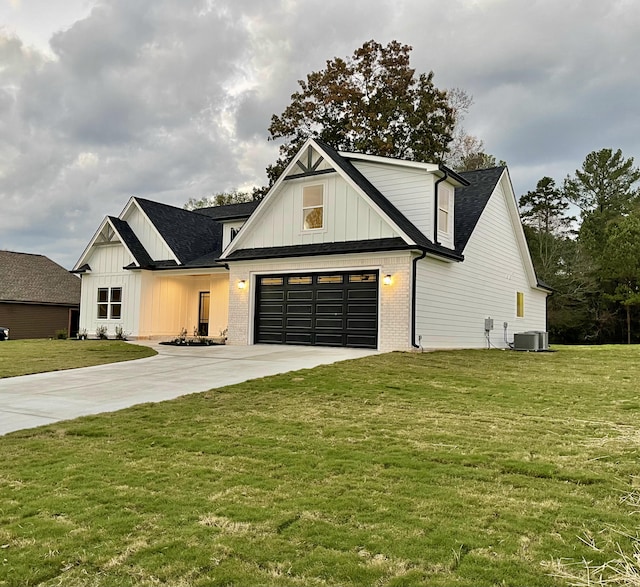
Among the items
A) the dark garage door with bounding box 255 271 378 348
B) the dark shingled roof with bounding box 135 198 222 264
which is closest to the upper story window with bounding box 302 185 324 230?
the dark garage door with bounding box 255 271 378 348

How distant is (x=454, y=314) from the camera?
1661 centimetres

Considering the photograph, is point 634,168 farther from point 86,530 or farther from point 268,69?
point 86,530

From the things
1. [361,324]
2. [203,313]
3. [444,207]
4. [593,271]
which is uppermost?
[593,271]

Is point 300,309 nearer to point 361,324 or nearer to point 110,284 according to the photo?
point 361,324

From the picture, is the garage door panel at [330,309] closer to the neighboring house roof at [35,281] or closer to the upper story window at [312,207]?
the upper story window at [312,207]

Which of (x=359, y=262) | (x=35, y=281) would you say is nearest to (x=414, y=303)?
(x=359, y=262)

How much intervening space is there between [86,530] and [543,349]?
58.4 ft

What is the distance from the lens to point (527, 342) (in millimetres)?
18469

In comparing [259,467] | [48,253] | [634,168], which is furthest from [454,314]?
[634,168]

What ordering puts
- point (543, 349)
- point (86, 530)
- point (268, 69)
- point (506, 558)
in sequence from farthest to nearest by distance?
point (268, 69), point (543, 349), point (86, 530), point (506, 558)

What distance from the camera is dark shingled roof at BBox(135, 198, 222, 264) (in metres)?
22.2

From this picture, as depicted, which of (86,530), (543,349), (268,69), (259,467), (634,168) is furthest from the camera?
(634,168)

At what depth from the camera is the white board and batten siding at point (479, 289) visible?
15.3 m

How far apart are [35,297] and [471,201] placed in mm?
24883
